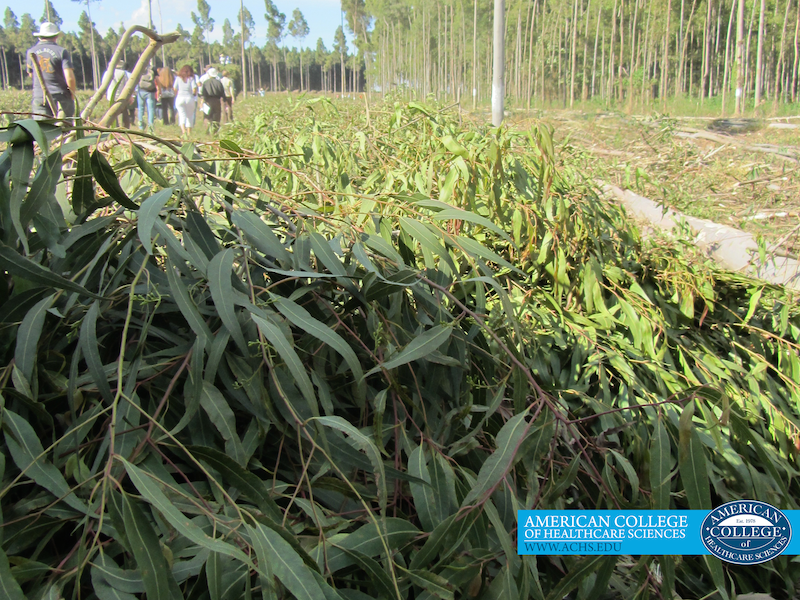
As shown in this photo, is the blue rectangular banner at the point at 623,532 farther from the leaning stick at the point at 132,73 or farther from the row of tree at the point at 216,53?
the row of tree at the point at 216,53

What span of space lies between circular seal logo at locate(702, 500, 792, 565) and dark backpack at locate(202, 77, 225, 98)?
1171 centimetres

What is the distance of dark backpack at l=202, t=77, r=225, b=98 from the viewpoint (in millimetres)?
11109

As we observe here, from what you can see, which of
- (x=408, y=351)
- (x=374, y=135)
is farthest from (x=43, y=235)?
(x=374, y=135)

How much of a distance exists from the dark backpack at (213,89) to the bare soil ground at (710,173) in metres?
6.46

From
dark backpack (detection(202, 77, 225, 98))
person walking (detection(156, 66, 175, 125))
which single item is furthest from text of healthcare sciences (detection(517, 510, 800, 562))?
person walking (detection(156, 66, 175, 125))

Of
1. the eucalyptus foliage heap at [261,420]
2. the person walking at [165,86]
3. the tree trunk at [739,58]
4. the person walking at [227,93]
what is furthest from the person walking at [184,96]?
the tree trunk at [739,58]

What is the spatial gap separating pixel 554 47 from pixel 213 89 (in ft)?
69.3

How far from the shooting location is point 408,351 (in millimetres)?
938

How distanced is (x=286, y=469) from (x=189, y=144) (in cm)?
75

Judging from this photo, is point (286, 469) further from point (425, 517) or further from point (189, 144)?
point (189, 144)

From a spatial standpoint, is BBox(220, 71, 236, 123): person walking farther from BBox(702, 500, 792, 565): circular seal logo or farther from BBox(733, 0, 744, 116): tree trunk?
BBox(733, 0, 744, 116): tree trunk

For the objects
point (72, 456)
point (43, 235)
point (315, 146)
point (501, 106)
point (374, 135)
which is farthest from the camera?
point (501, 106)

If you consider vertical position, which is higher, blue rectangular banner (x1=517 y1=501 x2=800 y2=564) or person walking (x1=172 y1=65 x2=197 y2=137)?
person walking (x1=172 y1=65 x2=197 y2=137)

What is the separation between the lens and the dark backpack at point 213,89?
11109mm
